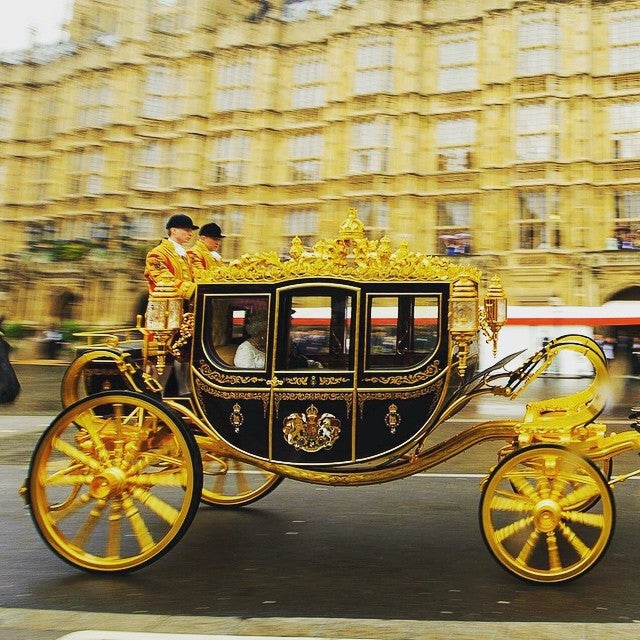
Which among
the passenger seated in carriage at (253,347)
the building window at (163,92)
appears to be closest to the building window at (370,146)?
the building window at (163,92)

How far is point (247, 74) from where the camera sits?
27.1 m

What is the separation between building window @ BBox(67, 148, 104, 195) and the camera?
28969 millimetres

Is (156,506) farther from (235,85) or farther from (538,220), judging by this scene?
(235,85)

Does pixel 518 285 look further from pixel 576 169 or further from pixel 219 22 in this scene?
pixel 219 22

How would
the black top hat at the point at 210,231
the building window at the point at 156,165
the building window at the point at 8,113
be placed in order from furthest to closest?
1. the building window at the point at 8,113
2. the building window at the point at 156,165
3. the black top hat at the point at 210,231

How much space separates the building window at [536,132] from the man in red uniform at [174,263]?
20.1 meters

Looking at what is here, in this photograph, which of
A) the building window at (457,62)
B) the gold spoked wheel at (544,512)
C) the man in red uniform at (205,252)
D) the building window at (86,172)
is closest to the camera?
the gold spoked wheel at (544,512)

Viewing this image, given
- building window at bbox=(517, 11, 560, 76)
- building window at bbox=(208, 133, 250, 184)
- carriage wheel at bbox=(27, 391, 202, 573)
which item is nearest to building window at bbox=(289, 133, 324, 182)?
building window at bbox=(208, 133, 250, 184)

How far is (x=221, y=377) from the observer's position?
4254 millimetres

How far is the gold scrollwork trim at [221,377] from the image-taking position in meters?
4.21

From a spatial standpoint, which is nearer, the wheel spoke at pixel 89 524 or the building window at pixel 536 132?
the wheel spoke at pixel 89 524

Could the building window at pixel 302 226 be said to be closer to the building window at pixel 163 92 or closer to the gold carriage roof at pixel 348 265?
the building window at pixel 163 92

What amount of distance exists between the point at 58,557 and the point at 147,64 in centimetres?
2809

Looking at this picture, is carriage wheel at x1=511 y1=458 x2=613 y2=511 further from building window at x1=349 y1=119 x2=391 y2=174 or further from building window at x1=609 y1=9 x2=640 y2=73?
building window at x1=609 y1=9 x2=640 y2=73
